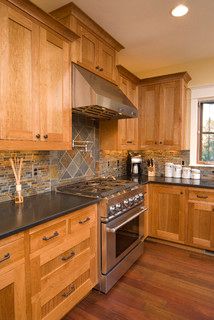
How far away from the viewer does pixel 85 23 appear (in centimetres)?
213

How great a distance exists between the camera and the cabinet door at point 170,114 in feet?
10.2

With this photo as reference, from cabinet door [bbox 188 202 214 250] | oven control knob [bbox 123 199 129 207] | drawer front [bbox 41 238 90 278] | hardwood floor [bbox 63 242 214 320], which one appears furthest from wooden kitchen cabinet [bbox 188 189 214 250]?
drawer front [bbox 41 238 90 278]

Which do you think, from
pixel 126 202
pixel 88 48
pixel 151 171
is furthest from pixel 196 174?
pixel 88 48

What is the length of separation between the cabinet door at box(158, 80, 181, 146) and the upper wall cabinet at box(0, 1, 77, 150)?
1.74 m

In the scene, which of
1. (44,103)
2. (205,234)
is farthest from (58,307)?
(205,234)

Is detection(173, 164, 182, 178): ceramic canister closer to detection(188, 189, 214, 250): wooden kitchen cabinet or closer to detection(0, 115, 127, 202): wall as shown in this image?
detection(188, 189, 214, 250): wooden kitchen cabinet

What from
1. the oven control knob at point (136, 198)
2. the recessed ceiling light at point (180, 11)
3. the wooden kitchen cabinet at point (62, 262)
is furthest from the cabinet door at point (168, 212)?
the recessed ceiling light at point (180, 11)

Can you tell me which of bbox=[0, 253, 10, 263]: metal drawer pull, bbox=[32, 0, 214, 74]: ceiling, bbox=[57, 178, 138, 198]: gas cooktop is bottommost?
bbox=[0, 253, 10, 263]: metal drawer pull

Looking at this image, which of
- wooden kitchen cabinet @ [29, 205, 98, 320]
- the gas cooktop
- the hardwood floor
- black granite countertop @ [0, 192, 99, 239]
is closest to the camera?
black granite countertop @ [0, 192, 99, 239]

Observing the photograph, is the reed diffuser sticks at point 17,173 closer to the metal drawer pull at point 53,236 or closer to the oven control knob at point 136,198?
the metal drawer pull at point 53,236

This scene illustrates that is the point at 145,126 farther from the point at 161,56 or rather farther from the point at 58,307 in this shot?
the point at 58,307

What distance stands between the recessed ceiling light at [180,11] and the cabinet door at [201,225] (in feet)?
7.02

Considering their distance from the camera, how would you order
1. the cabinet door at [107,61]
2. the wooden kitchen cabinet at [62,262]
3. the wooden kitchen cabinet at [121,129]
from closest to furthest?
the wooden kitchen cabinet at [62,262], the cabinet door at [107,61], the wooden kitchen cabinet at [121,129]

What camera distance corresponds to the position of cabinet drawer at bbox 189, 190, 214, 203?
2696 mm
